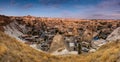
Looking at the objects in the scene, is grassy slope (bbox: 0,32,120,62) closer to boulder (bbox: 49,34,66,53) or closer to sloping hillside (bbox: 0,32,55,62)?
sloping hillside (bbox: 0,32,55,62)

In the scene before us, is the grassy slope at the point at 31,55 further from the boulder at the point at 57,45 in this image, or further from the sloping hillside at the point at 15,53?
the boulder at the point at 57,45

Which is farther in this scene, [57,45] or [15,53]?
[57,45]

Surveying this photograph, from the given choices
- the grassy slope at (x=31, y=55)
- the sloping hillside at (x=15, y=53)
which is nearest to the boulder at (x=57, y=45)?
the grassy slope at (x=31, y=55)

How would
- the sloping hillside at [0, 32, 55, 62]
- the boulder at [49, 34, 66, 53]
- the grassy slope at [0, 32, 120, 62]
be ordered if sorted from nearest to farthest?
the sloping hillside at [0, 32, 55, 62] → the grassy slope at [0, 32, 120, 62] → the boulder at [49, 34, 66, 53]

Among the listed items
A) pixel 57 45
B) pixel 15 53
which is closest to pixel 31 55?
pixel 15 53

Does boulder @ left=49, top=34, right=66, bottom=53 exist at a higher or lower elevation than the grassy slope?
lower

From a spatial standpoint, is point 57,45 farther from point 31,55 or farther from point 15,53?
point 15,53

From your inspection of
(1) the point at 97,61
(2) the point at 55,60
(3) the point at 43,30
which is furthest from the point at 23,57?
(3) the point at 43,30

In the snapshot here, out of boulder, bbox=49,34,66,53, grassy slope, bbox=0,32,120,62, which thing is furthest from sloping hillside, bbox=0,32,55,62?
A: boulder, bbox=49,34,66,53

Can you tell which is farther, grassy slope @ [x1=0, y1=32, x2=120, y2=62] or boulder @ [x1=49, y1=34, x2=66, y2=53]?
boulder @ [x1=49, y1=34, x2=66, y2=53]

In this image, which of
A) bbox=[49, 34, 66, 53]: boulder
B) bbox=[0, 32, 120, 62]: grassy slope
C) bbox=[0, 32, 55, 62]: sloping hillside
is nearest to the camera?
bbox=[0, 32, 55, 62]: sloping hillside

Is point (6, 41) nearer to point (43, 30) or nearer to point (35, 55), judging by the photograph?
point (35, 55)

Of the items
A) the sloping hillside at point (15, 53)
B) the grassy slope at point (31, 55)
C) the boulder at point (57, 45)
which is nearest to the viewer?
the sloping hillside at point (15, 53)
